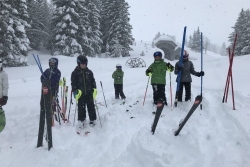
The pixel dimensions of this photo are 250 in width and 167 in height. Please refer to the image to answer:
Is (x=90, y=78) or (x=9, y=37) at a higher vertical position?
(x=9, y=37)

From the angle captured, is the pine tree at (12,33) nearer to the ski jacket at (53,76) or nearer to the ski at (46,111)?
the ski jacket at (53,76)

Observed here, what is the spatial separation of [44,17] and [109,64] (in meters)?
23.0

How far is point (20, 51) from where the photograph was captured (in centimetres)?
2033

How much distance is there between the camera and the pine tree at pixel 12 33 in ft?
57.9

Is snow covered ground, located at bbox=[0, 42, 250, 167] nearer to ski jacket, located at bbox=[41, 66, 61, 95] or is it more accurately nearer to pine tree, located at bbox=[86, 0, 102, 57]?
ski jacket, located at bbox=[41, 66, 61, 95]

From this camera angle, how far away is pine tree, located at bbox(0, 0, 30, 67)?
17641mm

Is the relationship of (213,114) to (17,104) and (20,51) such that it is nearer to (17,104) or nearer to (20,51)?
(17,104)

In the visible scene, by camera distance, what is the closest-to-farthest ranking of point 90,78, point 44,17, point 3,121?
point 3,121, point 90,78, point 44,17

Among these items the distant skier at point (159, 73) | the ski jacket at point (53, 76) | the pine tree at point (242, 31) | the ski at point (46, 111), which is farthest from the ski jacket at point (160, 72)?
the pine tree at point (242, 31)

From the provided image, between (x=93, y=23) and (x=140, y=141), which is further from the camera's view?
(x=93, y=23)

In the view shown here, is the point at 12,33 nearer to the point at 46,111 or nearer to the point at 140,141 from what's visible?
the point at 46,111

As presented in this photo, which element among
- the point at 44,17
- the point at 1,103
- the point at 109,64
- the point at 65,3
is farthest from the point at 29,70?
the point at 44,17

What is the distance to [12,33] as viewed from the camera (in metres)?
18.3

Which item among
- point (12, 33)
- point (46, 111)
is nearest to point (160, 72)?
point (46, 111)
